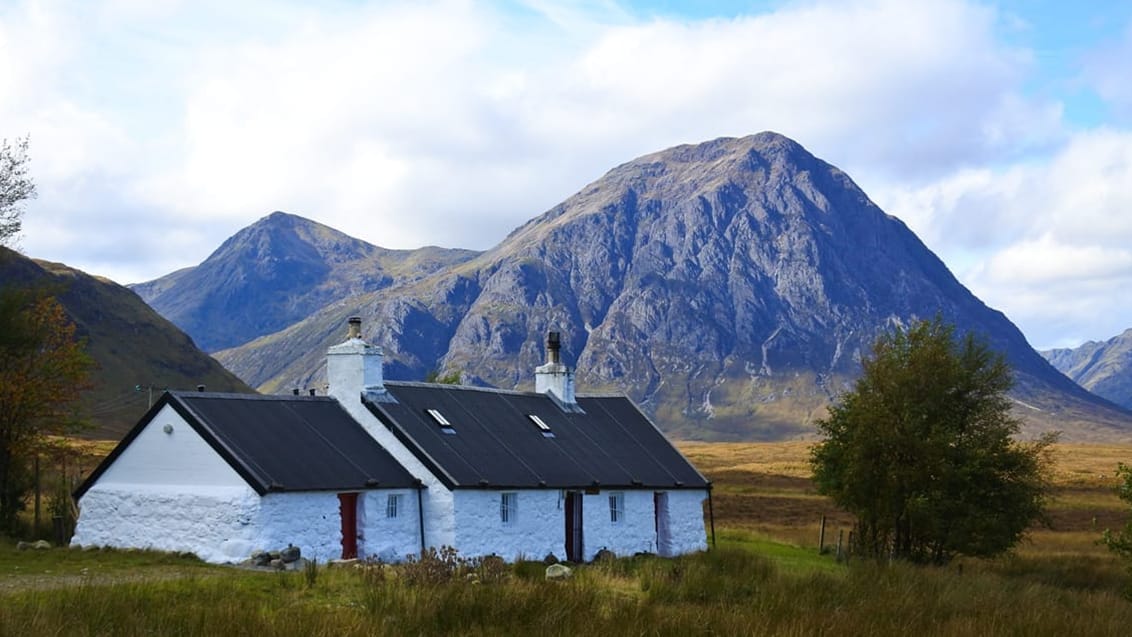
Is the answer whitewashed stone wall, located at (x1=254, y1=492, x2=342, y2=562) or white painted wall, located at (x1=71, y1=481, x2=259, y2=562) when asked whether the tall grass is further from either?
white painted wall, located at (x1=71, y1=481, x2=259, y2=562)

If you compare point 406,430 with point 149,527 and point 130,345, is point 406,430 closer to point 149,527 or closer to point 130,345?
point 149,527

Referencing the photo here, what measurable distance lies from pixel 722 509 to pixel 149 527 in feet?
139

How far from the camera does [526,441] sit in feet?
135

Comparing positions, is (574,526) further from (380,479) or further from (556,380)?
(556,380)

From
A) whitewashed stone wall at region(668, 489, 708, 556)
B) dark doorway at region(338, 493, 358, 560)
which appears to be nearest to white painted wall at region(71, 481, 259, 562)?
dark doorway at region(338, 493, 358, 560)

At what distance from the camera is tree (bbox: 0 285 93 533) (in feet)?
119

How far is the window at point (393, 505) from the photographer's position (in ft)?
115

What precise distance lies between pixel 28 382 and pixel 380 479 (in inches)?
405

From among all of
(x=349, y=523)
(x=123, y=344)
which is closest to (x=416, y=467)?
(x=349, y=523)

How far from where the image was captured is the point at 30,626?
15234 millimetres

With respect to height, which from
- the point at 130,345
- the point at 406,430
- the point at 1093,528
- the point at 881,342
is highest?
the point at 130,345

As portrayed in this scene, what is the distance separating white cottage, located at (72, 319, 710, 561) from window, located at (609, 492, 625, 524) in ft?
0.15

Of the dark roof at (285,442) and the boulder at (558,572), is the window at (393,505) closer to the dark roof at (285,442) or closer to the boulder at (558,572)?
the dark roof at (285,442)

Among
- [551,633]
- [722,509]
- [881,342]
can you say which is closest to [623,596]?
[551,633]
